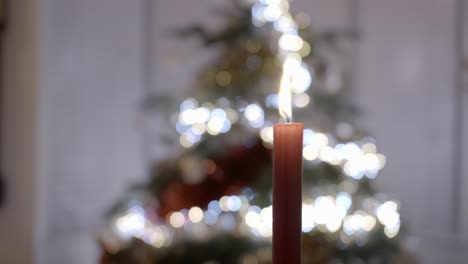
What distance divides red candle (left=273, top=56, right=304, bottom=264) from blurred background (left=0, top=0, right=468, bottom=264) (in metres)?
1.05

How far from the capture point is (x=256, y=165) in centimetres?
178

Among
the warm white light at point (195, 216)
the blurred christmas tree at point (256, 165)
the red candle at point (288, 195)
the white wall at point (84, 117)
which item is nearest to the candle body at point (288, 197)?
the red candle at point (288, 195)

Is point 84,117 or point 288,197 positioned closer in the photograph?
point 288,197

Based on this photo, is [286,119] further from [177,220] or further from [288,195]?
[177,220]

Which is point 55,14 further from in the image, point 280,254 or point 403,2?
point 280,254

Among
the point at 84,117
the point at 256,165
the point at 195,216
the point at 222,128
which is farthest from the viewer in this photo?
the point at 84,117

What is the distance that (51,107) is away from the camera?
187 centimetres

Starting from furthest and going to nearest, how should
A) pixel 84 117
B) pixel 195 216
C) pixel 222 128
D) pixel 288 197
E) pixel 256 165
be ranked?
pixel 84 117
pixel 256 165
pixel 222 128
pixel 195 216
pixel 288 197

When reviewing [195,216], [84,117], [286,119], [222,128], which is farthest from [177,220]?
[286,119]

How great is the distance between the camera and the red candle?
1.06ft

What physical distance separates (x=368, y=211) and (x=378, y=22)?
1.17 meters

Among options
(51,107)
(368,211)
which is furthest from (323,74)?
(51,107)

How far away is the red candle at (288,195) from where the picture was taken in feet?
1.06

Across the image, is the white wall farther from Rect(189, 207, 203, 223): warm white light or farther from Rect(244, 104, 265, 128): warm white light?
Rect(244, 104, 265, 128): warm white light
